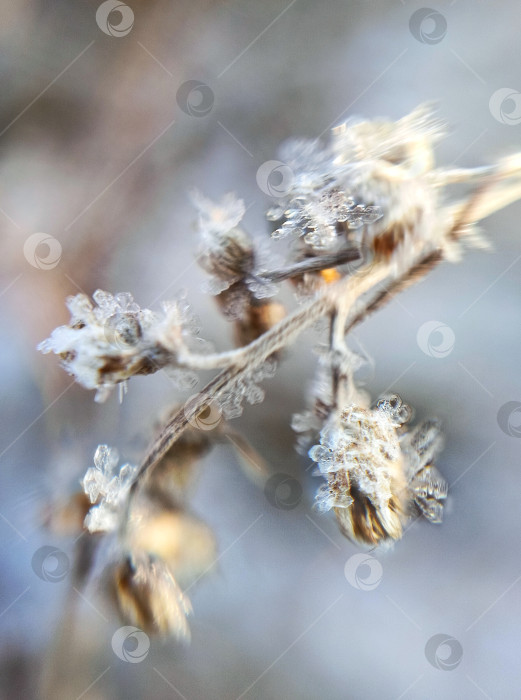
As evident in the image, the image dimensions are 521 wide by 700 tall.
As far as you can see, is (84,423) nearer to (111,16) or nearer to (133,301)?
(133,301)

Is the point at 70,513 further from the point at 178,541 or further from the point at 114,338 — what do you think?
the point at 114,338

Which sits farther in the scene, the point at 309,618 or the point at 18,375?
the point at 18,375

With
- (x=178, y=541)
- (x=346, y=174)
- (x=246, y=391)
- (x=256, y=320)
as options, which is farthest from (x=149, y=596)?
(x=346, y=174)

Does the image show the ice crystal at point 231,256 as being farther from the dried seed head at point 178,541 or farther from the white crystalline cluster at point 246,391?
the dried seed head at point 178,541

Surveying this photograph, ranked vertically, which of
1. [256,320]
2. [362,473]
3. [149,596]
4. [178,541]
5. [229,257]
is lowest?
[149,596]

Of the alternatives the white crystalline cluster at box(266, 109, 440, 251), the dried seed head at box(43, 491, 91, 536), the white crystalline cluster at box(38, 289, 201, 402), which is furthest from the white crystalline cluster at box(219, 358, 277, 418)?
the dried seed head at box(43, 491, 91, 536)

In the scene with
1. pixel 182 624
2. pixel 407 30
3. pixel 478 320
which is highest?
pixel 407 30

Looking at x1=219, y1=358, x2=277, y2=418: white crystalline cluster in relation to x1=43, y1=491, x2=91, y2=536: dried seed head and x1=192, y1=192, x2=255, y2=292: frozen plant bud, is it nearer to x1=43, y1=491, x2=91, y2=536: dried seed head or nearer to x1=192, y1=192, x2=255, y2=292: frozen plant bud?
x1=192, y1=192, x2=255, y2=292: frozen plant bud

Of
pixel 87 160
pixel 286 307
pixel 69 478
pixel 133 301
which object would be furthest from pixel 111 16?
pixel 69 478
